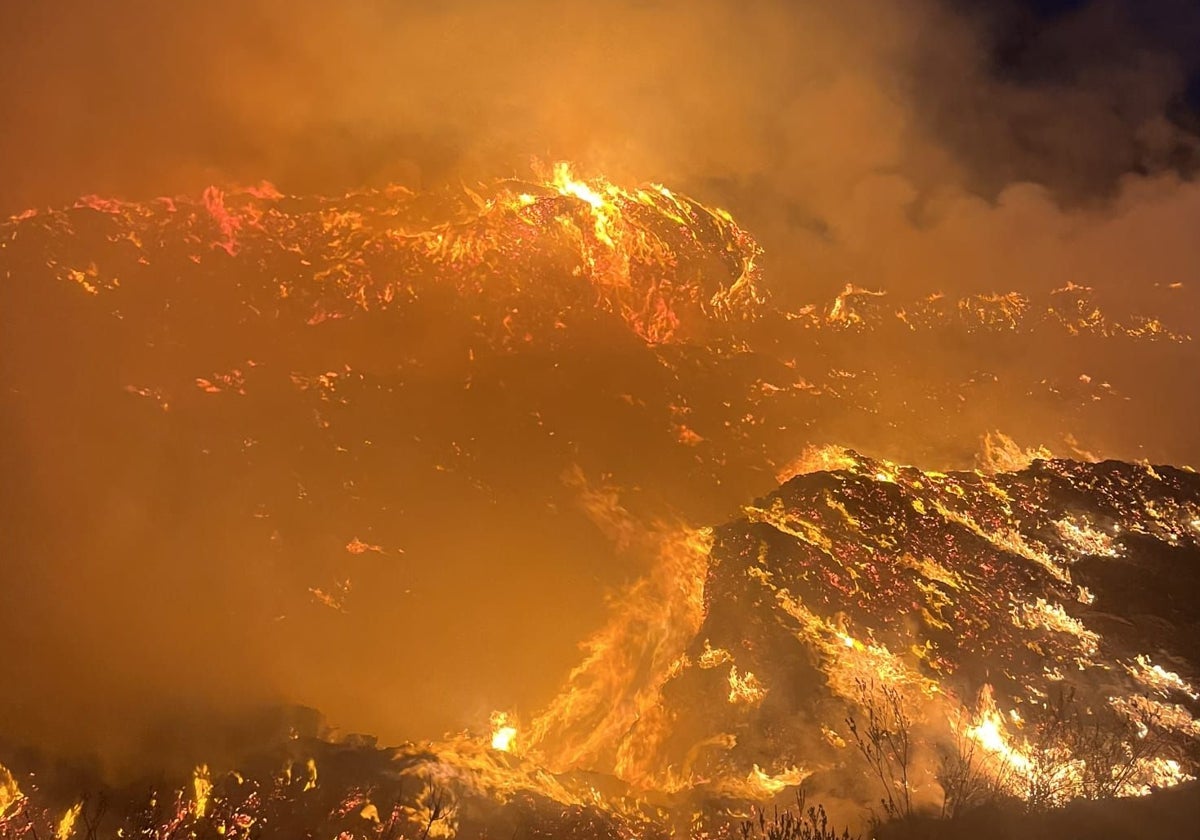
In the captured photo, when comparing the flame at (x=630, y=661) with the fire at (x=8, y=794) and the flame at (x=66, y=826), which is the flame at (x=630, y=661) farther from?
the fire at (x=8, y=794)

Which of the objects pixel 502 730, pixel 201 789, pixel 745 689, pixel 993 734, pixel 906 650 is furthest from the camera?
pixel 745 689

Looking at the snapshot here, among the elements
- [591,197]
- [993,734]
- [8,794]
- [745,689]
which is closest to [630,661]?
[745,689]

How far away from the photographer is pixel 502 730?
34.2 meters

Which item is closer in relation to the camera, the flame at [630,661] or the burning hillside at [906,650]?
the flame at [630,661]

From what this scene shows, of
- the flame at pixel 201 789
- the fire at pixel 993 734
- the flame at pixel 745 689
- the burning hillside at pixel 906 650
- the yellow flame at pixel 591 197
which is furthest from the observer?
the flame at pixel 745 689

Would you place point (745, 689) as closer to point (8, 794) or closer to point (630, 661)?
point (630, 661)

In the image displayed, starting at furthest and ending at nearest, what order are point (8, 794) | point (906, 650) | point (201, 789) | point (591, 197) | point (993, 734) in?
point (906, 650) → point (993, 734) → point (591, 197) → point (201, 789) → point (8, 794)

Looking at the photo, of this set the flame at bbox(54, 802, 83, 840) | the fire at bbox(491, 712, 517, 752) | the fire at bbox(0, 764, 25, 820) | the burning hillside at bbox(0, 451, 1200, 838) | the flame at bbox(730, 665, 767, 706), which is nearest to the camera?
the fire at bbox(0, 764, 25, 820)

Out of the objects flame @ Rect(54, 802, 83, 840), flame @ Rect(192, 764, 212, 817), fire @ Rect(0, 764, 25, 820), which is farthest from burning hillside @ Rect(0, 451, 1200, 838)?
fire @ Rect(0, 764, 25, 820)

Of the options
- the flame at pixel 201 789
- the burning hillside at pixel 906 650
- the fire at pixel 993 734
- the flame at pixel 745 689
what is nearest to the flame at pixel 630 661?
the burning hillside at pixel 906 650

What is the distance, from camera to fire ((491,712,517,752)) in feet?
111

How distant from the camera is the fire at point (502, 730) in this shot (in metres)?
34.0

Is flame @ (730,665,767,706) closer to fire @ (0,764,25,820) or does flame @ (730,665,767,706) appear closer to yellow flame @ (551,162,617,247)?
yellow flame @ (551,162,617,247)

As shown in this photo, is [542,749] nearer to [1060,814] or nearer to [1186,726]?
[1060,814]
